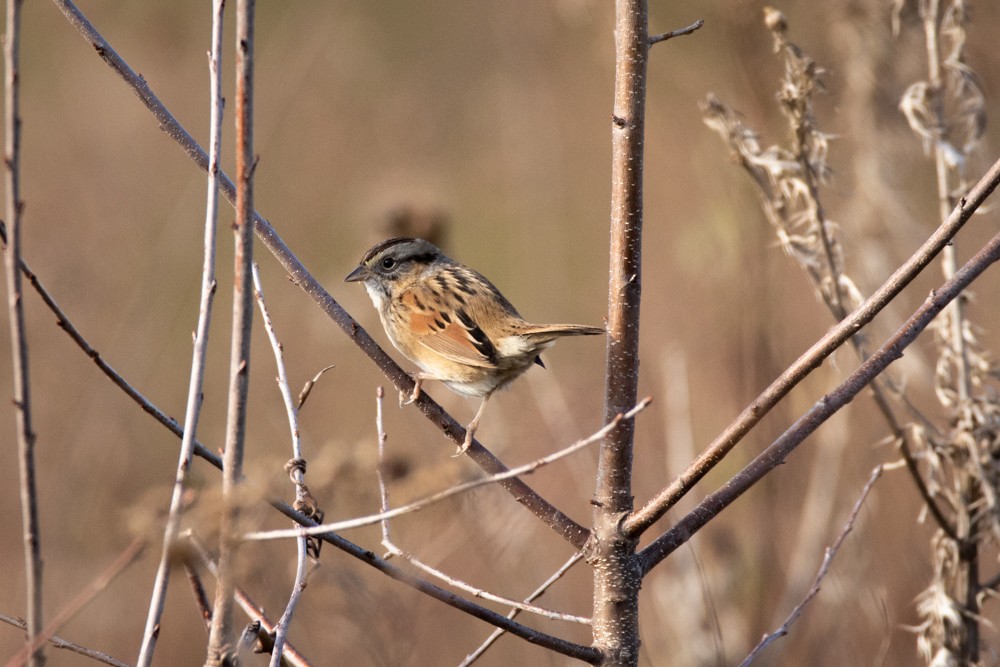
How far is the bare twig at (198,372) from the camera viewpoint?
1574 mm

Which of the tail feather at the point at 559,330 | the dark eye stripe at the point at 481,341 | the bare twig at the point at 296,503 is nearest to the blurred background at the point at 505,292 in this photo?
the bare twig at the point at 296,503

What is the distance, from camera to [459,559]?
6.15 m

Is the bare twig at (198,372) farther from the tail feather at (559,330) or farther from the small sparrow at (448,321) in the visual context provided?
the small sparrow at (448,321)

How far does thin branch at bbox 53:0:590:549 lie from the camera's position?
2049 millimetres

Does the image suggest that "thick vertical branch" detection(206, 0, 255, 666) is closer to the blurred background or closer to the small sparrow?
the blurred background

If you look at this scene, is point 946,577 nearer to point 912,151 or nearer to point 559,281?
point 912,151

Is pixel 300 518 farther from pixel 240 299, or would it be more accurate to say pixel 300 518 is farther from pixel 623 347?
pixel 623 347

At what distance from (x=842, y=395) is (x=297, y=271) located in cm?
123

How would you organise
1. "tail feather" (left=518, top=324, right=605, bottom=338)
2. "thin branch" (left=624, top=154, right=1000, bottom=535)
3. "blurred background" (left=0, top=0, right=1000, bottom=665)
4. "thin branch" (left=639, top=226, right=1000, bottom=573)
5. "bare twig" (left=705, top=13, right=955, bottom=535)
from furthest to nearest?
"blurred background" (left=0, top=0, right=1000, bottom=665)
"tail feather" (left=518, top=324, right=605, bottom=338)
"bare twig" (left=705, top=13, right=955, bottom=535)
"thin branch" (left=639, top=226, right=1000, bottom=573)
"thin branch" (left=624, top=154, right=1000, bottom=535)

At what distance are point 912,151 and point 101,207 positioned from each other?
5.29 m

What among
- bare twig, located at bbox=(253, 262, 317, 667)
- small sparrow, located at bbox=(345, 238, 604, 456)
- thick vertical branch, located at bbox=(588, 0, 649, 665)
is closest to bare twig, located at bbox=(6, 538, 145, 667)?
bare twig, located at bbox=(253, 262, 317, 667)

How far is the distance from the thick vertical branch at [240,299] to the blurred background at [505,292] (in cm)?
11

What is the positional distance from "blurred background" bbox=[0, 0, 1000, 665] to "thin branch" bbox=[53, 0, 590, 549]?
0.73ft

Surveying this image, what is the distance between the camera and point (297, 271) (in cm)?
222
